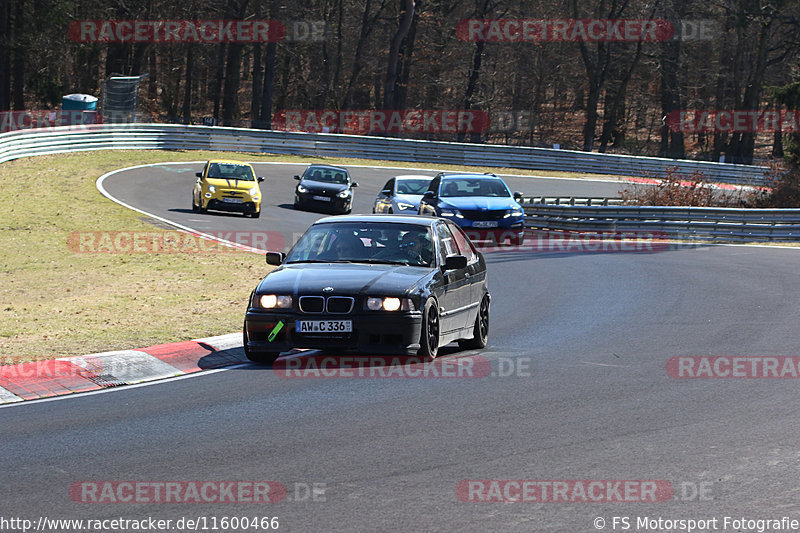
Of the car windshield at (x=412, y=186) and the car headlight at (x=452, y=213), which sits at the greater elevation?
the car windshield at (x=412, y=186)

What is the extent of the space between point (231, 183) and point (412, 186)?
17.1 feet

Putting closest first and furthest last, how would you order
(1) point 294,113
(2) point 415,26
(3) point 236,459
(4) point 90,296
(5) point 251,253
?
1. (3) point 236,459
2. (4) point 90,296
3. (5) point 251,253
4. (2) point 415,26
5. (1) point 294,113

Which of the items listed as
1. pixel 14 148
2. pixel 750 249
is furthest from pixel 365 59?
pixel 750 249

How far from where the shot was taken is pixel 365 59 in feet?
287

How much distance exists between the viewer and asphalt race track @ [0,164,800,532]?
5734mm

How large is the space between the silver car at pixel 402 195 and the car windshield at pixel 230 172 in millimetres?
4541

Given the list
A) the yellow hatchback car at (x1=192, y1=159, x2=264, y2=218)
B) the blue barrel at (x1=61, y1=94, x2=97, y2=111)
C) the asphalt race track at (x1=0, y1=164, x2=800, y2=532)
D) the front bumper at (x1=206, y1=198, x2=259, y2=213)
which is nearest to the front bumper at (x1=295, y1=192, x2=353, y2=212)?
the yellow hatchback car at (x1=192, y1=159, x2=264, y2=218)

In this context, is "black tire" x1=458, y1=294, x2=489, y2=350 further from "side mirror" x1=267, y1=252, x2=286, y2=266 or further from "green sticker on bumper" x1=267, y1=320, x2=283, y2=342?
"green sticker on bumper" x1=267, y1=320, x2=283, y2=342

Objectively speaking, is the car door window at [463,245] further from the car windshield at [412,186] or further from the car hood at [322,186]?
the car hood at [322,186]

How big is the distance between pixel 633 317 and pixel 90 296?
764 centimetres

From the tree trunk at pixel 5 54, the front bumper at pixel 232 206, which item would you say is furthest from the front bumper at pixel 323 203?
the tree trunk at pixel 5 54

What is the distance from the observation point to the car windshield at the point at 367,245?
37.1 feet

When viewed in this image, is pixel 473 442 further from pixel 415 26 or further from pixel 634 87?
pixel 634 87

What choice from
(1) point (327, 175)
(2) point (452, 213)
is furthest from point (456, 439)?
(1) point (327, 175)
